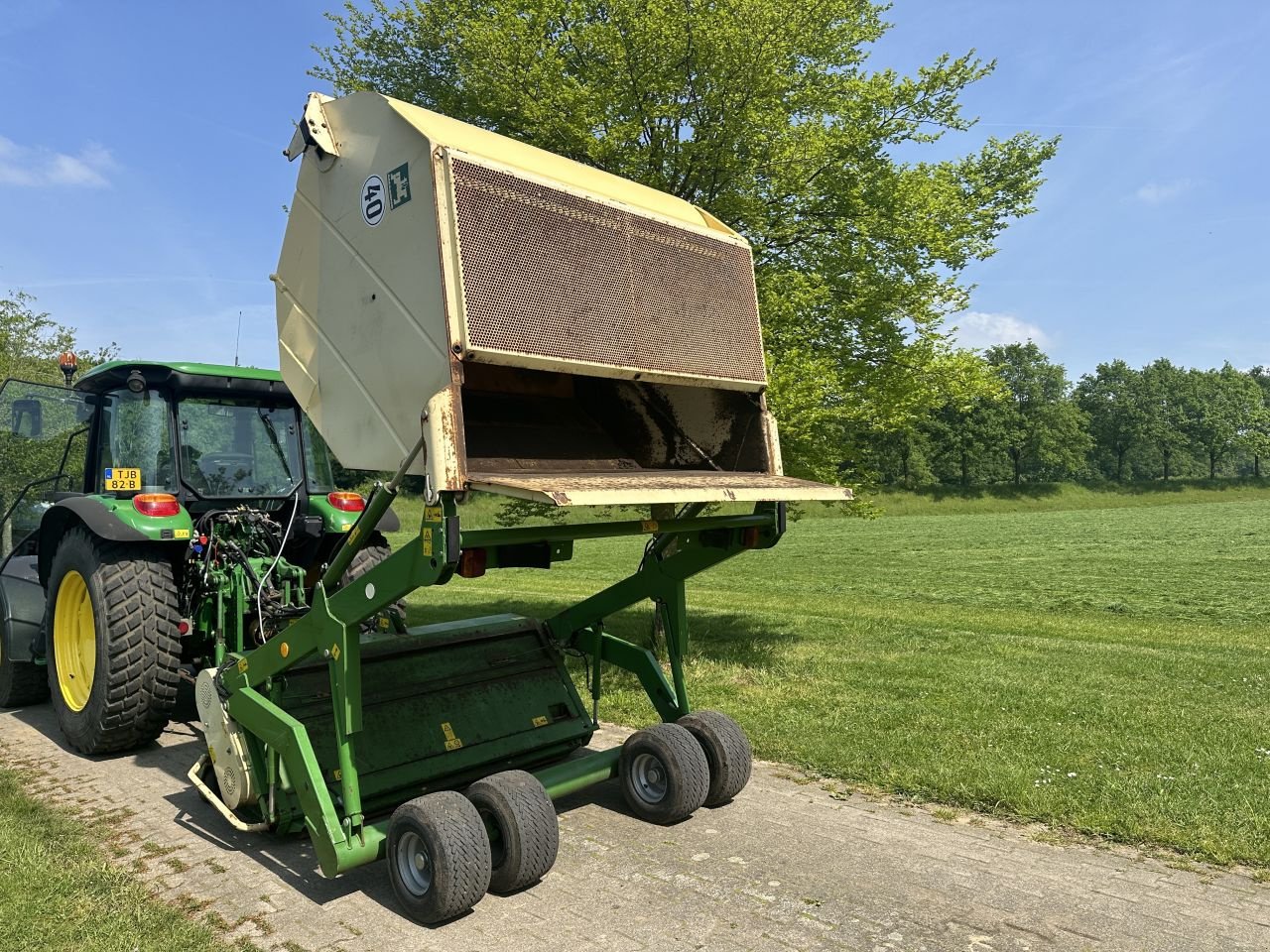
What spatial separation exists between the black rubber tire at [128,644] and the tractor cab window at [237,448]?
632mm

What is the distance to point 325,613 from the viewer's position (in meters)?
3.66

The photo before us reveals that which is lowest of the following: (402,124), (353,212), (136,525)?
(136,525)

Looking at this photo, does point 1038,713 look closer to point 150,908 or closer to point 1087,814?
point 1087,814

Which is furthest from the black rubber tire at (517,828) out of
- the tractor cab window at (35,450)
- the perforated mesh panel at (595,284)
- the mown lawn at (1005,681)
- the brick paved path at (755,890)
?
the tractor cab window at (35,450)

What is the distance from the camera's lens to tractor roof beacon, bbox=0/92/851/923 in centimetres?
348

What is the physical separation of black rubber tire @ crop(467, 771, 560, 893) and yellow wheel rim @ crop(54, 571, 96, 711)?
3456mm

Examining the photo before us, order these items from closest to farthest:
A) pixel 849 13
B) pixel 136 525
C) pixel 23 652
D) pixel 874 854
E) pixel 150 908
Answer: pixel 150 908 → pixel 874 854 → pixel 136 525 → pixel 23 652 → pixel 849 13

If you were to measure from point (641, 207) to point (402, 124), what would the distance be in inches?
48.1

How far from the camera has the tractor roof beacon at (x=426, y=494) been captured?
348 centimetres

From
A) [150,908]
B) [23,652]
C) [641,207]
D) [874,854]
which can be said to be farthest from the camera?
[23,652]

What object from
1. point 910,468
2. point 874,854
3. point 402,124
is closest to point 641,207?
point 402,124

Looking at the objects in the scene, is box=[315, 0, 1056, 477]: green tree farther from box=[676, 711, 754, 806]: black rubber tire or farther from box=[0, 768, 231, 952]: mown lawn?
box=[0, 768, 231, 952]: mown lawn

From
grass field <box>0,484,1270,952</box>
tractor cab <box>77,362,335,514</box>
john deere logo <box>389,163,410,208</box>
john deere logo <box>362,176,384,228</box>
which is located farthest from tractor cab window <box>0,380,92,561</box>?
john deere logo <box>389,163,410,208</box>

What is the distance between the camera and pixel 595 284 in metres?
3.91
